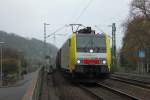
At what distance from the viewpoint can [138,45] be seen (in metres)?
62.2

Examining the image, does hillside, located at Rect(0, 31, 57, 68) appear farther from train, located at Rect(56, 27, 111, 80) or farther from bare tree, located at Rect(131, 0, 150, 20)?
train, located at Rect(56, 27, 111, 80)

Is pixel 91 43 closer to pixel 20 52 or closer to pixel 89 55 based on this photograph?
pixel 89 55

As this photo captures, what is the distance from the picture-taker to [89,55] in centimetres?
2495

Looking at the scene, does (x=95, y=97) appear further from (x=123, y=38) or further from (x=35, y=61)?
(x=35, y=61)

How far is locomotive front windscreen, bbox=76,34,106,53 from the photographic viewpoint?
25312 millimetres

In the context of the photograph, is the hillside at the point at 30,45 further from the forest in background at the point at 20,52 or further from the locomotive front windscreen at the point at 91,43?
the locomotive front windscreen at the point at 91,43

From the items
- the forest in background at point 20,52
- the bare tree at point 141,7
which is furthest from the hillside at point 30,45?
the bare tree at point 141,7

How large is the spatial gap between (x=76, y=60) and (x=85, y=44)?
1401 mm

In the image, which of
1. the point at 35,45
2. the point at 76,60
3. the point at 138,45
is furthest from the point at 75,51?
the point at 35,45

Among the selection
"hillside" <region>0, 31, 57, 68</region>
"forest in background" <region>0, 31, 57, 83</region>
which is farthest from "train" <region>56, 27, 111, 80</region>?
"hillside" <region>0, 31, 57, 68</region>

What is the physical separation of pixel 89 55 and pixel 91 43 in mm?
942

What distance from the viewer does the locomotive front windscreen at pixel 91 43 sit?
25.3 metres

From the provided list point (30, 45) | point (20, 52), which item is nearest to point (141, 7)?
→ point (20, 52)

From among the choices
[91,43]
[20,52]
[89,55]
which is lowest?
[89,55]
